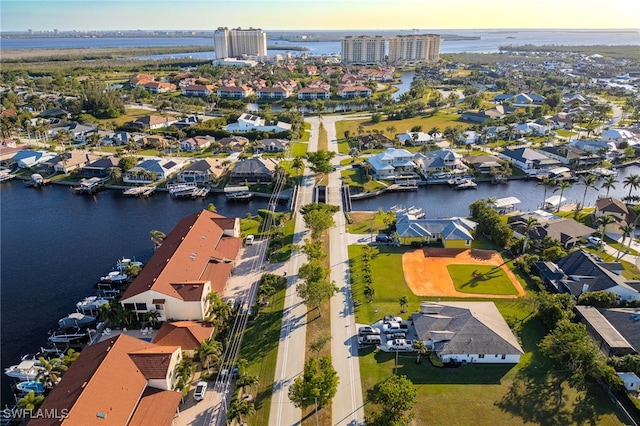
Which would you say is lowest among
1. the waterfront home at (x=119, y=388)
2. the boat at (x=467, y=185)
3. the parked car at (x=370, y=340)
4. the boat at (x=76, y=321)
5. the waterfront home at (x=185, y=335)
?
the boat at (x=76, y=321)

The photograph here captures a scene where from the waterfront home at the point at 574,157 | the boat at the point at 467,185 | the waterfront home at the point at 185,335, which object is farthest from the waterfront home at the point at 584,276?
the waterfront home at the point at 574,157

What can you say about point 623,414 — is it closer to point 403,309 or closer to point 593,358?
point 593,358

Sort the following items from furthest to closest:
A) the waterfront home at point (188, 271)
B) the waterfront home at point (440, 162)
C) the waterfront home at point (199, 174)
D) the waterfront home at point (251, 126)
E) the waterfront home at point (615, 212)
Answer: the waterfront home at point (251, 126) < the waterfront home at point (440, 162) < the waterfront home at point (199, 174) < the waterfront home at point (615, 212) < the waterfront home at point (188, 271)

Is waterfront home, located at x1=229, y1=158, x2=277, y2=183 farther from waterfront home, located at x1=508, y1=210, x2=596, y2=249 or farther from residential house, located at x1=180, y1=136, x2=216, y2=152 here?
waterfront home, located at x1=508, y1=210, x2=596, y2=249

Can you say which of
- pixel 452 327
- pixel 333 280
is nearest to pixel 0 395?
pixel 333 280

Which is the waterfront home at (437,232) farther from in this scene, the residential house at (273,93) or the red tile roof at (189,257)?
the residential house at (273,93)

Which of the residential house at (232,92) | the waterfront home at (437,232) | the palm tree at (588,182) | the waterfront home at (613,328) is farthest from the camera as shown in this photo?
the residential house at (232,92)

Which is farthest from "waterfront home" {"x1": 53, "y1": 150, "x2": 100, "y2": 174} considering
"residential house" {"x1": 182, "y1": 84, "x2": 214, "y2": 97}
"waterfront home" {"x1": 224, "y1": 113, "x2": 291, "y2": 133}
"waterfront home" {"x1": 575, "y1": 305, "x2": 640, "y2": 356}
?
"waterfront home" {"x1": 575, "y1": 305, "x2": 640, "y2": 356}
